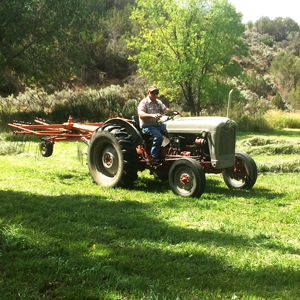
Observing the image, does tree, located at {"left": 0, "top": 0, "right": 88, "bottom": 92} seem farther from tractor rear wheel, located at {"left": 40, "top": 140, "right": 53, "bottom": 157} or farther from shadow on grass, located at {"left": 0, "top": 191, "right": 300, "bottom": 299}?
shadow on grass, located at {"left": 0, "top": 191, "right": 300, "bottom": 299}

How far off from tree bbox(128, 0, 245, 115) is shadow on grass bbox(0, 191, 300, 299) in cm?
1756

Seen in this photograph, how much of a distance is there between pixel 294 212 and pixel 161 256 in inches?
94.4

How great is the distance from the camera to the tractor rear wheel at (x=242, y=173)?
6.14 metres

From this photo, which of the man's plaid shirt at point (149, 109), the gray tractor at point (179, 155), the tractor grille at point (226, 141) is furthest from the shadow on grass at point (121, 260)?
the man's plaid shirt at point (149, 109)

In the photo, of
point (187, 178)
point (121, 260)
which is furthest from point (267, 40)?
point (121, 260)

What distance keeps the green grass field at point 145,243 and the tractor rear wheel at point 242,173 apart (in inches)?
11.3

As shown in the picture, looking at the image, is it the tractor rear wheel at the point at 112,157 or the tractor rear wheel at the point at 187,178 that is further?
the tractor rear wheel at the point at 112,157

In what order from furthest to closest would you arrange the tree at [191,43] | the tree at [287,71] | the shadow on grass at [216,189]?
the tree at [287,71] → the tree at [191,43] → the shadow on grass at [216,189]

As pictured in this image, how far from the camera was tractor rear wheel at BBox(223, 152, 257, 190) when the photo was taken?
6145 millimetres

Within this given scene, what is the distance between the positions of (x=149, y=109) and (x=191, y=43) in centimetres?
1629

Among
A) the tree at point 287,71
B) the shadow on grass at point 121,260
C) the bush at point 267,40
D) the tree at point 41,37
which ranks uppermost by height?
the bush at point 267,40

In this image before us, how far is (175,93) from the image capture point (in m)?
23.1

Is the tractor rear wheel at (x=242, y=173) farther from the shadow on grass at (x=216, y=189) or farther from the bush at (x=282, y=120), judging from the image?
the bush at (x=282, y=120)

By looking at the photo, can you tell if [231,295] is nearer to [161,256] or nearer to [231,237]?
[161,256]
